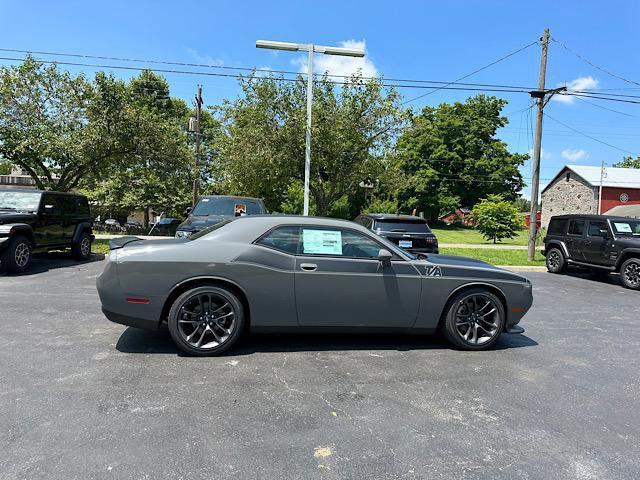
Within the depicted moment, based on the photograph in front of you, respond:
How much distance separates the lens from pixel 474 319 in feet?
16.9

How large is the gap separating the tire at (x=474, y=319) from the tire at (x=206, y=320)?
236 centimetres

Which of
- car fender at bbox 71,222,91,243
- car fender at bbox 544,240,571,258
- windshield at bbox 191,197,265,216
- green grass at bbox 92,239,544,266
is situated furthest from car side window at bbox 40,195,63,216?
car fender at bbox 544,240,571,258

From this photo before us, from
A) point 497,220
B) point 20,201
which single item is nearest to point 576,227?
point 20,201

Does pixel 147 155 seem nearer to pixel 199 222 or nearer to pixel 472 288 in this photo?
pixel 199 222

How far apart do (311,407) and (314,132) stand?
15798 mm

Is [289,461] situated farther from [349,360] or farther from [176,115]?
[176,115]

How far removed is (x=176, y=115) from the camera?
4544cm

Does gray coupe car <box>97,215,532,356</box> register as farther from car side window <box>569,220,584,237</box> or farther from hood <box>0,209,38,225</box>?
car side window <box>569,220,584,237</box>

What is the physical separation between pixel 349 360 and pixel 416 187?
167 feet

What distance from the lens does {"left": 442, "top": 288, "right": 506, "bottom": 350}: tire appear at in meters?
5.06

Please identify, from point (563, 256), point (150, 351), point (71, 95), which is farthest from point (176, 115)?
point (150, 351)

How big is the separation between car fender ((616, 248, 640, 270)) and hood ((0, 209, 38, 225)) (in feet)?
Answer: 45.9

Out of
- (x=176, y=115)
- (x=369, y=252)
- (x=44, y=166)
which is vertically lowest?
(x=369, y=252)

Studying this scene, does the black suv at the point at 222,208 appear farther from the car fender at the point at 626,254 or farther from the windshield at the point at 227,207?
the car fender at the point at 626,254
